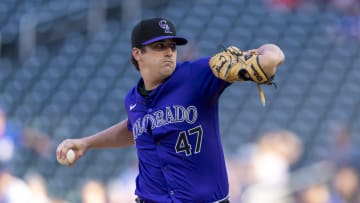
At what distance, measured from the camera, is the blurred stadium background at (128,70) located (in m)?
10.6

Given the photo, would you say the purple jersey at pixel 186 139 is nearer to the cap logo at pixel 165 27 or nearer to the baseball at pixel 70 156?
the cap logo at pixel 165 27

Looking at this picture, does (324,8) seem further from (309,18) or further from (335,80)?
(335,80)

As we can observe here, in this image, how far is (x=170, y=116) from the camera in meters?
4.08

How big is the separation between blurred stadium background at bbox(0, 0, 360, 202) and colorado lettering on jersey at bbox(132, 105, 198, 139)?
19.7ft

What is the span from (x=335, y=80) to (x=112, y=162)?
10.3 feet

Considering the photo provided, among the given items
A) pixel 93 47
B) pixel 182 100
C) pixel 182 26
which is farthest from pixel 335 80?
pixel 182 100

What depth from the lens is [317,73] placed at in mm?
11289

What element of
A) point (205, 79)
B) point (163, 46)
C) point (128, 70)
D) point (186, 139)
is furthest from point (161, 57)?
point (128, 70)

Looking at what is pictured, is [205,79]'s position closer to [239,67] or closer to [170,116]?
[170,116]

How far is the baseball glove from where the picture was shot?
3582mm

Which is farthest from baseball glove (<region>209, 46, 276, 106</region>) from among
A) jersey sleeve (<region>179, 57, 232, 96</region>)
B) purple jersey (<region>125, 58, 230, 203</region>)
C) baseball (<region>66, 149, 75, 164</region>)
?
baseball (<region>66, 149, 75, 164</region>)


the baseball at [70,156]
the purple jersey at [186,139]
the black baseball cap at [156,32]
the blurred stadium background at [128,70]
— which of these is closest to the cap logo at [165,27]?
the black baseball cap at [156,32]

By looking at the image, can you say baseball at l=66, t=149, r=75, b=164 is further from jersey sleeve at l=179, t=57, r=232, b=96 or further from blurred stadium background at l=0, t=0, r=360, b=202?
blurred stadium background at l=0, t=0, r=360, b=202

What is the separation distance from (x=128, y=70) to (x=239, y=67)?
325 inches
